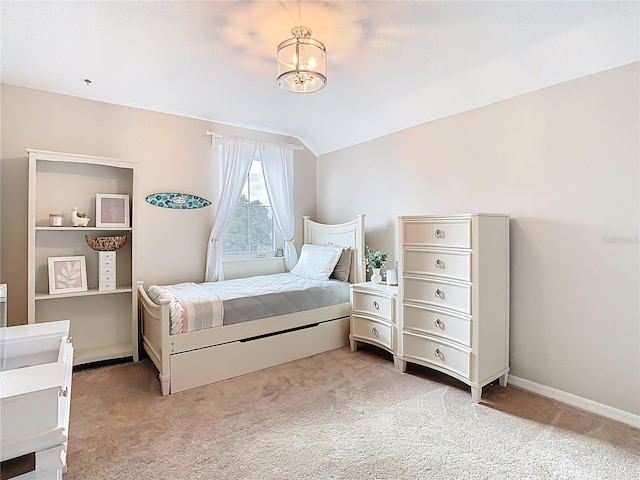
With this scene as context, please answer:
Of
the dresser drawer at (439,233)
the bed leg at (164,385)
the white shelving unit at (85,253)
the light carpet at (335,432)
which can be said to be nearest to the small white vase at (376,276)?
the dresser drawer at (439,233)

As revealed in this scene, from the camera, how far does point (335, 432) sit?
197 centimetres

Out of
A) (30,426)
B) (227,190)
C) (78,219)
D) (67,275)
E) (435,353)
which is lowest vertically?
(435,353)

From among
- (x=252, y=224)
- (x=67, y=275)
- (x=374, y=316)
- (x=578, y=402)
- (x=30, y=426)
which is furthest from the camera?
(x=252, y=224)

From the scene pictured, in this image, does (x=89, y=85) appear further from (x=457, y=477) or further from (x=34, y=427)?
(x=457, y=477)

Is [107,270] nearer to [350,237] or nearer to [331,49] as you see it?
[350,237]

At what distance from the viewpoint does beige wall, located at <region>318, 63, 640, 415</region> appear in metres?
2.07

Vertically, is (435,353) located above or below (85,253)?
below

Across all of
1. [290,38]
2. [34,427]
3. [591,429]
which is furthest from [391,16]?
[591,429]

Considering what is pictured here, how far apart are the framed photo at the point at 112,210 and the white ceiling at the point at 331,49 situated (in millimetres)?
916

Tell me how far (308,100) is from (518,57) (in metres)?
1.74

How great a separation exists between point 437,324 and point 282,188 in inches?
97.2

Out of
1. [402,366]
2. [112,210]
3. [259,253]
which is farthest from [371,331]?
[112,210]

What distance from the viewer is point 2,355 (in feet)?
3.71

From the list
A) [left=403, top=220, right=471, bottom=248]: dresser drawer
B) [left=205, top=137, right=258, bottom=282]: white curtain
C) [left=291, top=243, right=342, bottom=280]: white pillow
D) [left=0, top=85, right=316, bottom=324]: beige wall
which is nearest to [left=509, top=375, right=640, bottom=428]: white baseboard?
[left=403, top=220, right=471, bottom=248]: dresser drawer
